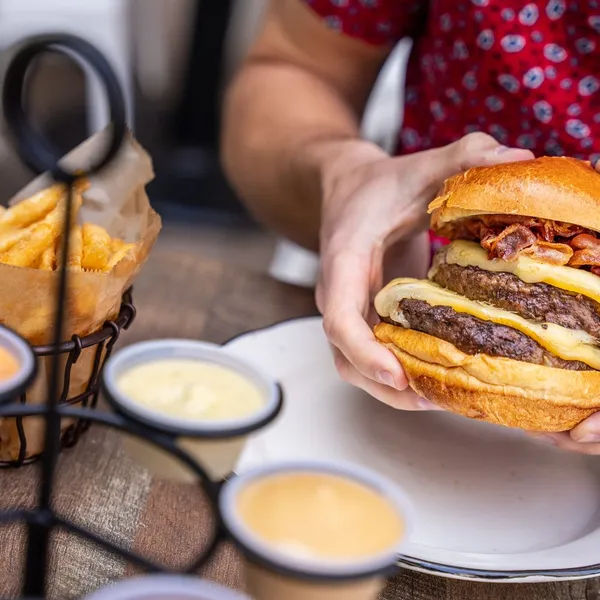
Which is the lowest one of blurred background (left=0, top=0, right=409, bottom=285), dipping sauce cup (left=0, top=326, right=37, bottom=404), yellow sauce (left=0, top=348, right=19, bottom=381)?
blurred background (left=0, top=0, right=409, bottom=285)

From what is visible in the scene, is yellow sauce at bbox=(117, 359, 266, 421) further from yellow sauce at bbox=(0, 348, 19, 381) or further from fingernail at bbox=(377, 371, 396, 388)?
fingernail at bbox=(377, 371, 396, 388)

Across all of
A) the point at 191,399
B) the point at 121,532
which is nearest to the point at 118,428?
the point at 191,399

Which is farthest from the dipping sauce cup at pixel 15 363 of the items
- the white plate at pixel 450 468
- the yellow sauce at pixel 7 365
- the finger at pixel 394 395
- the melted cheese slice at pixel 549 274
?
the melted cheese slice at pixel 549 274

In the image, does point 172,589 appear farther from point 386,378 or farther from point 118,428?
point 386,378

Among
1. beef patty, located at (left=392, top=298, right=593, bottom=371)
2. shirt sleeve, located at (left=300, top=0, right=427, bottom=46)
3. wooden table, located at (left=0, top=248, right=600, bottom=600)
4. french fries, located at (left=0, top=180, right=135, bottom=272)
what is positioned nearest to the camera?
wooden table, located at (left=0, top=248, right=600, bottom=600)

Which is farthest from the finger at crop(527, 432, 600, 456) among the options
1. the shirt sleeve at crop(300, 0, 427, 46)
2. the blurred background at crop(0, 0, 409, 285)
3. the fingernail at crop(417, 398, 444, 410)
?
the blurred background at crop(0, 0, 409, 285)

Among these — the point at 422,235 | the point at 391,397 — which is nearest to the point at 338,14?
the point at 422,235
